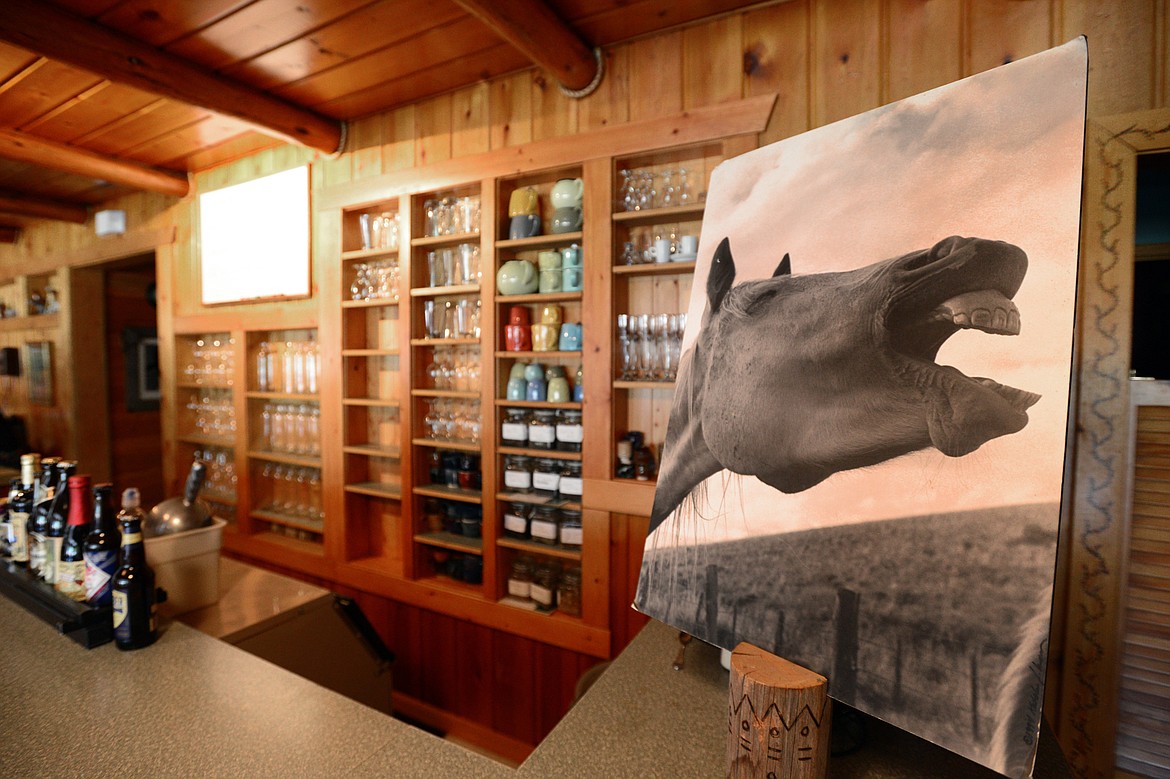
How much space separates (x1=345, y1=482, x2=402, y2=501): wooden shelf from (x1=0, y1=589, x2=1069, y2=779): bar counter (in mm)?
1375

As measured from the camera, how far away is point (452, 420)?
8.08 ft

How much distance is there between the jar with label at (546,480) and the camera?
6.99 ft

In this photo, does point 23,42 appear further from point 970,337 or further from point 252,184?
point 970,337

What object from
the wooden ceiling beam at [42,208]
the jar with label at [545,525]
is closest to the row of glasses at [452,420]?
the jar with label at [545,525]

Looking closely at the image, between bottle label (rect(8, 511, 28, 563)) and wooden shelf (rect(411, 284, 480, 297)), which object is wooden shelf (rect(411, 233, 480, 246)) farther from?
bottle label (rect(8, 511, 28, 563))

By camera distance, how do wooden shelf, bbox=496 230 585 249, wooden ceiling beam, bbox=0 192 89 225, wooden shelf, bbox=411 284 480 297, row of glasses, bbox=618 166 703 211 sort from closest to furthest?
1. row of glasses, bbox=618 166 703 211
2. wooden shelf, bbox=496 230 585 249
3. wooden shelf, bbox=411 284 480 297
4. wooden ceiling beam, bbox=0 192 89 225

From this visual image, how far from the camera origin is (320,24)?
1860 millimetres

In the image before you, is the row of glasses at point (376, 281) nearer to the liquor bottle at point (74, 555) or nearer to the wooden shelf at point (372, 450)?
the wooden shelf at point (372, 450)

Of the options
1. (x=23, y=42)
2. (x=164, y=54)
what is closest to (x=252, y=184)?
Answer: (x=164, y=54)

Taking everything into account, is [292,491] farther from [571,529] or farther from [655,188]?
[655,188]

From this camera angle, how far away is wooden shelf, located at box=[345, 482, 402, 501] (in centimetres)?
255

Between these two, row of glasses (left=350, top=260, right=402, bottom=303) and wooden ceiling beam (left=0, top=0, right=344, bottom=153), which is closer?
wooden ceiling beam (left=0, top=0, right=344, bottom=153)

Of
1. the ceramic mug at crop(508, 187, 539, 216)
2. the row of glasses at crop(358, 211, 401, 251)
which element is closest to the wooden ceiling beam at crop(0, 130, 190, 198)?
the row of glasses at crop(358, 211, 401, 251)

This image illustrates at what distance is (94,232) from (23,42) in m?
2.76
